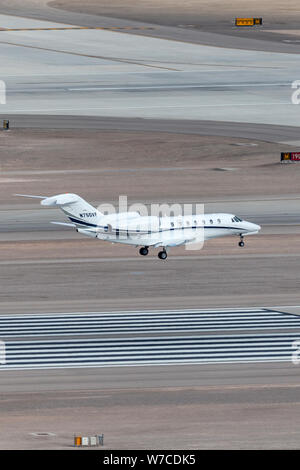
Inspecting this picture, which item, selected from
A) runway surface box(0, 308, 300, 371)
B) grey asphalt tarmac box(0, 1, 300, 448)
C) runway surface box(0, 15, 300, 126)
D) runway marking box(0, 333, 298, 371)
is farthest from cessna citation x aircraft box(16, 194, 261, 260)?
runway surface box(0, 15, 300, 126)

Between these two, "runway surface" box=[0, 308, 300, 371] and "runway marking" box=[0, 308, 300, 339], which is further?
"runway marking" box=[0, 308, 300, 339]

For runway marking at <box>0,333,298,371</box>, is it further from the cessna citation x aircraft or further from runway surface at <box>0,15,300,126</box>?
runway surface at <box>0,15,300,126</box>

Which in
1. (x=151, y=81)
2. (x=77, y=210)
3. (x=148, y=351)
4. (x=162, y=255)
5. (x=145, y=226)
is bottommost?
(x=148, y=351)

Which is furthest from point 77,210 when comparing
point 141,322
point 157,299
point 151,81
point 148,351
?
point 151,81

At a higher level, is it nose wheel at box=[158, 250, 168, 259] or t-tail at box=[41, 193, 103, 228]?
t-tail at box=[41, 193, 103, 228]

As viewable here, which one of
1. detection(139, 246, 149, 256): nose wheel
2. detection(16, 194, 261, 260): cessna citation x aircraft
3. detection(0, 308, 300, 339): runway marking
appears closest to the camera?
detection(0, 308, 300, 339): runway marking

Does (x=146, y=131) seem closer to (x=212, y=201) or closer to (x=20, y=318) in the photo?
(x=212, y=201)

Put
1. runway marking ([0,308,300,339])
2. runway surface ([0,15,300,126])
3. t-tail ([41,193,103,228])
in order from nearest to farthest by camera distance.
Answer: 1. runway marking ([0,308,300,339])
2. t-tail ([41,193,103,228])
3. runway surface ([0,15,300,126])

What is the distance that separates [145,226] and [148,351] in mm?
20438

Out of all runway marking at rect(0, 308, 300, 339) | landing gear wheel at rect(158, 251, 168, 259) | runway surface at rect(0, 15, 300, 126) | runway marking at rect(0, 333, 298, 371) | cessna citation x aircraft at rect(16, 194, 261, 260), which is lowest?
runway marking at rect(0, 333, 298, 371)

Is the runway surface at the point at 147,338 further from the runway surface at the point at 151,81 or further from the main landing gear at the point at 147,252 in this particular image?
the runway surface at the point at 151,81

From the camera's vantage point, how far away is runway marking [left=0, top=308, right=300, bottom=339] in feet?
209

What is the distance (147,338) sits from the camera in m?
62.2

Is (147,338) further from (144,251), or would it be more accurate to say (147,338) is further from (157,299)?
(144,251)
